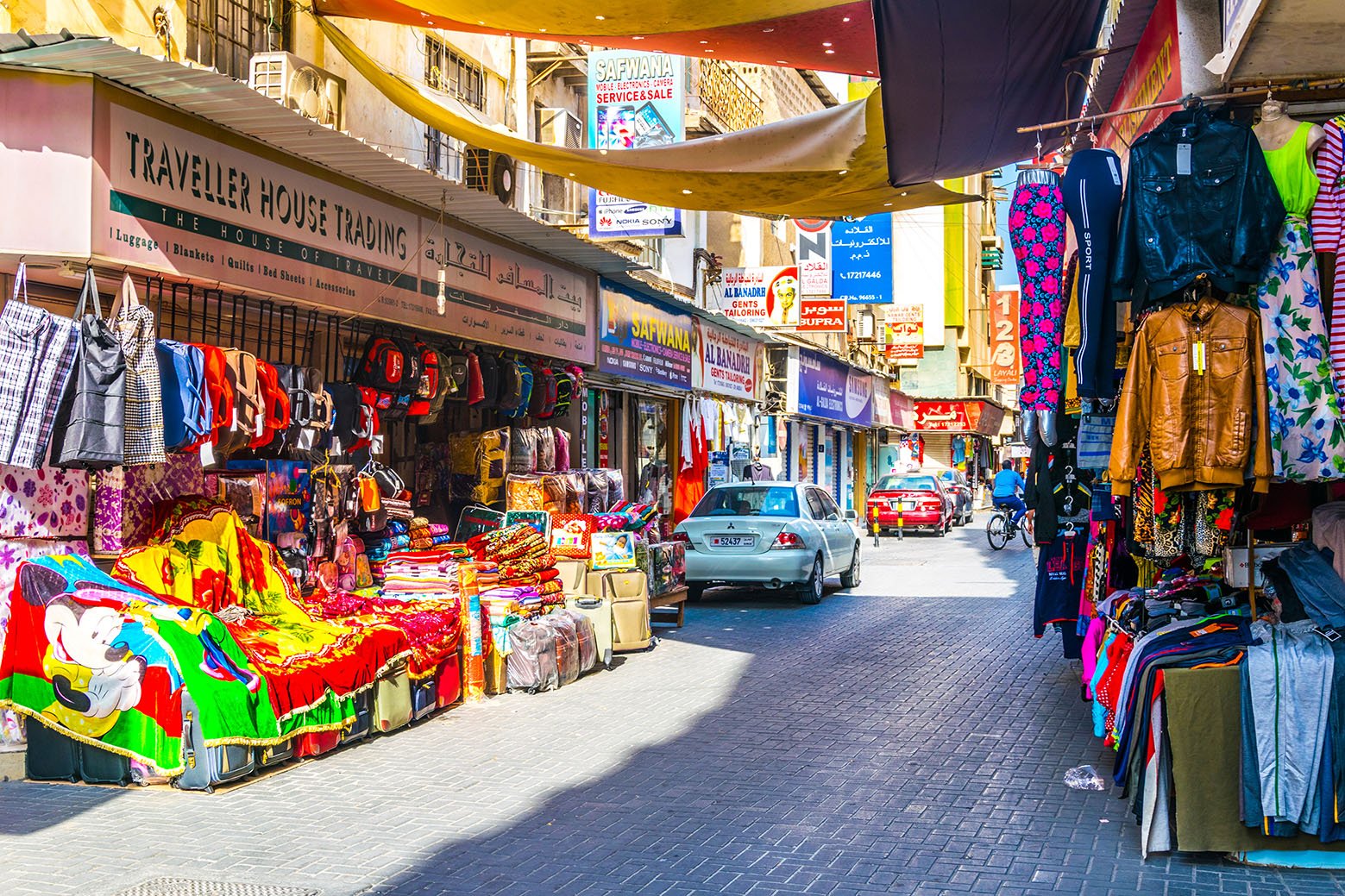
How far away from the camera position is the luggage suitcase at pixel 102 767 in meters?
7.14

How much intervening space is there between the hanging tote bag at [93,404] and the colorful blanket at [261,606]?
0.86 meters

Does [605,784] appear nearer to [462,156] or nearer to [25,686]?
[25,686]

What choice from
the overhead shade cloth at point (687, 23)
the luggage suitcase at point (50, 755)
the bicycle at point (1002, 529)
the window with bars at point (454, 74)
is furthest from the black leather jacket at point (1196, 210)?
the bicycle at point (1002, 529)

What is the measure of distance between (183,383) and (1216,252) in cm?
571

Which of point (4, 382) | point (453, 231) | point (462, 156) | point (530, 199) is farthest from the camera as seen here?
point (530, 199)

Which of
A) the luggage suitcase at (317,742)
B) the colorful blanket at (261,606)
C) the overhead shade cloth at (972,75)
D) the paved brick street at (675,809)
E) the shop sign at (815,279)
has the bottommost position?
the paved brick street at (675,809)

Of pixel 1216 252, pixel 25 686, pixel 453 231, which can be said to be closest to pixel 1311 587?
pixel 1216 252

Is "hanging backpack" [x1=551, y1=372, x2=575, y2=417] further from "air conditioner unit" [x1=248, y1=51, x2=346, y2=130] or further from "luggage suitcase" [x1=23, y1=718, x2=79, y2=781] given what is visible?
"luggage suitcase" [x1=23, y1=718, x2=79, y2=781]

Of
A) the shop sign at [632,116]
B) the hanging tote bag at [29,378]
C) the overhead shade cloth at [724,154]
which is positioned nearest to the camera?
the hanging tote bag at [29,378]

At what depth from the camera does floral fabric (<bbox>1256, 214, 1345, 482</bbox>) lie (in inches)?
227

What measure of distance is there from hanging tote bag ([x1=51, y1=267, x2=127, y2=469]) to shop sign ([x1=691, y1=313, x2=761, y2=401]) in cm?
1387

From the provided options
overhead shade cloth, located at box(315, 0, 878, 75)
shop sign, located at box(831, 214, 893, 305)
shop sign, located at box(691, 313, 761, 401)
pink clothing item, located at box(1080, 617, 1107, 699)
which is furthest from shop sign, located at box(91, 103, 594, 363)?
shop sign, located at box(831, 214, 893, 305)

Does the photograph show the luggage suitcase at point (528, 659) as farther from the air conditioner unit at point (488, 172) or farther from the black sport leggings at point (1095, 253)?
the air conditioner unit at point (488, 172)

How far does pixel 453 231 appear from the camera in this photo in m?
11.8
